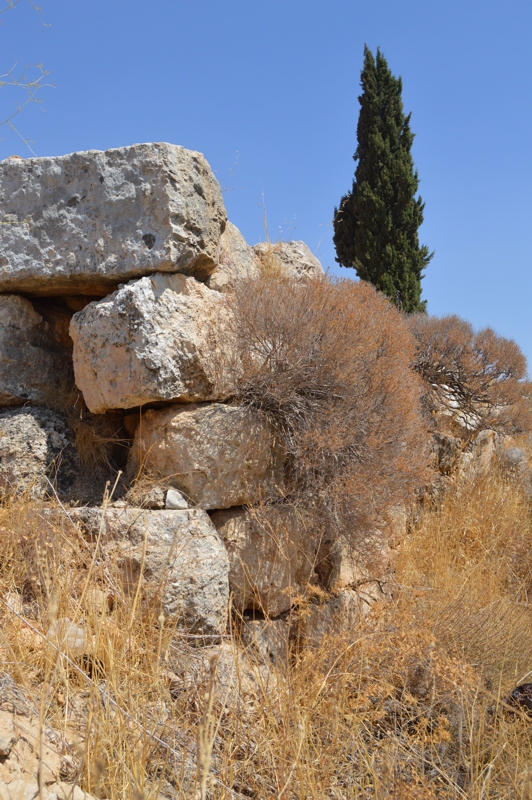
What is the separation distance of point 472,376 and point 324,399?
10.9 feet

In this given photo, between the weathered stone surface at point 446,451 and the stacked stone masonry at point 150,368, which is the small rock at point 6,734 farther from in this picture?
the weathered stone surface at point 446,451

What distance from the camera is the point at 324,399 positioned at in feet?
14.1

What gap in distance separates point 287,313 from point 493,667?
249 cm

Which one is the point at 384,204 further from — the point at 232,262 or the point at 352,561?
the point at 352,561

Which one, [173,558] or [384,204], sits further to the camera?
[384,204]

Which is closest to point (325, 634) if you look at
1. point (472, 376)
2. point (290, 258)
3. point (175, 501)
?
point (175, 501)

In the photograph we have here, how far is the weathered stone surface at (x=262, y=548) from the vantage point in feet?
13.2

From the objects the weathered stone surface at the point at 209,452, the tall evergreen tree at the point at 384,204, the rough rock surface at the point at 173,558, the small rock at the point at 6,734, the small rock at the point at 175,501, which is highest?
the tall evergreen tree at the point at 384,204

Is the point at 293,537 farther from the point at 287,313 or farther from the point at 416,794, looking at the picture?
the point at 416,794

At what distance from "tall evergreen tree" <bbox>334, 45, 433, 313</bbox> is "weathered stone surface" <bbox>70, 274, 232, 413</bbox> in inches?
330

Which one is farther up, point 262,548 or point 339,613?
point 262,548

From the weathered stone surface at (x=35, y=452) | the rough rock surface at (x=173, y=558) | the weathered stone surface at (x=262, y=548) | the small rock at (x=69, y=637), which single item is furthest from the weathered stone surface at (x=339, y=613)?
the weathered stone surface at (x=35, y=452)

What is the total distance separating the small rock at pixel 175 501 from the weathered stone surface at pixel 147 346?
0.58 m

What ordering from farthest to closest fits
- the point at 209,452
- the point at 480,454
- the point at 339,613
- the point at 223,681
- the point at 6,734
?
the point at 480,454 < the point at 339,613 < the point at 209,452 < the point at 223,681 < the point at 6,734
